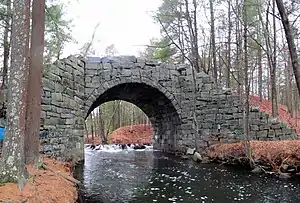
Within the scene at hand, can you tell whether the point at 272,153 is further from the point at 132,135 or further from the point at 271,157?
the point at 132,135

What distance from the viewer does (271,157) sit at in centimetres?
879

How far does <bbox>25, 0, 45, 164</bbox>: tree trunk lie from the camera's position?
18.7 ft

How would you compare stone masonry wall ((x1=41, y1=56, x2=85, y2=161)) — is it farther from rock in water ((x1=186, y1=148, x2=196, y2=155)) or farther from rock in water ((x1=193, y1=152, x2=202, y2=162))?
rock in water ((x1=186, y1=148, x2=196, y2=155))

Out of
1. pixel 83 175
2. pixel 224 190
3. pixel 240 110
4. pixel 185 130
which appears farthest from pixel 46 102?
pixel 240 110

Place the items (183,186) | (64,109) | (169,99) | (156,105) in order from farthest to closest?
(156,105)
(169,99)
(64,109)
(183,186)

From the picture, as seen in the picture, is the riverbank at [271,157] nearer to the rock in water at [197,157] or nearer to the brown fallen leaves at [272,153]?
the brown fallen leaves at [272,153]

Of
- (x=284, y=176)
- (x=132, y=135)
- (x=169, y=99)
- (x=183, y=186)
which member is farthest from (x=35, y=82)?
(x=132, y=135)

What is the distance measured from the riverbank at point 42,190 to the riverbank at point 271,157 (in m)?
5.87

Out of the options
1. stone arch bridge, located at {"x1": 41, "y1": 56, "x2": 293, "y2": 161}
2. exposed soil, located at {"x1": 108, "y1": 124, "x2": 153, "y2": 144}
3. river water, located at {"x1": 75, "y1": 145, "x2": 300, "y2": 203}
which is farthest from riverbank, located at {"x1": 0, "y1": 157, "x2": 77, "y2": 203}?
exposed soil, located at {"x1": 108, "y1": 124, "x2": 153, "y2": 144}

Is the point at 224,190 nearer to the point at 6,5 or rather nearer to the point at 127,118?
the point at 6,5

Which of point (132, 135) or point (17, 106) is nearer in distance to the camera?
point (17, 106)

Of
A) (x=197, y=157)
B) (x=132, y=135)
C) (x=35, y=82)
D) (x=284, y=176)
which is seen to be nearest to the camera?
(x=35, y=82)

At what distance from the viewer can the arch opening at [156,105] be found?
13945 millimetres

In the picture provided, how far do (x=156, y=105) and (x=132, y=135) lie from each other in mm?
A: 11394
